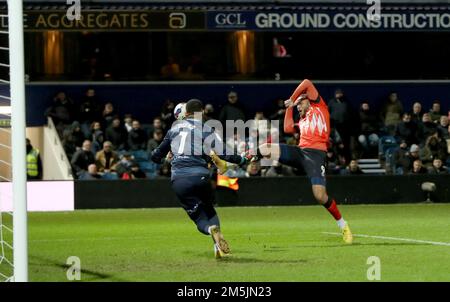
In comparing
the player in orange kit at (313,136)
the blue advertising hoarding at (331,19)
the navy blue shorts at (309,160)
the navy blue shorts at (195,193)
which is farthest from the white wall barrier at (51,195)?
the navy blue shorts at (195,193)

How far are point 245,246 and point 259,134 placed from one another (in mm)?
11111

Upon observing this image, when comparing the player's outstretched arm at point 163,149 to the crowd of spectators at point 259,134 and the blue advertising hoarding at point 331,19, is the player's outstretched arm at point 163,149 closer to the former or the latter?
the crowd of spectators at point 259,134

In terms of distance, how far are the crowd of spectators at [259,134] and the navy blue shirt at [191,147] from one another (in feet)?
37.1

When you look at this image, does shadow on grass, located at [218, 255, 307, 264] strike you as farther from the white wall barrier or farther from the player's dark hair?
the white wall barrier

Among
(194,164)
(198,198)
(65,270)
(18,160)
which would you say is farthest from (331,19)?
(18,160)

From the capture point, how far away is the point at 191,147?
14508mm

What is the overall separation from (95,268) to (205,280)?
1942mm

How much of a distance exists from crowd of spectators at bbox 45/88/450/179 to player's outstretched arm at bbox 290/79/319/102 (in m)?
9.28

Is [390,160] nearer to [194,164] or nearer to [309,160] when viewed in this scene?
[309,160]

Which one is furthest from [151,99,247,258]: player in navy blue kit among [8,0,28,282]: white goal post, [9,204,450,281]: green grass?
[8,0,28,282]: white goal post

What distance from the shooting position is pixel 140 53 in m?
31.3

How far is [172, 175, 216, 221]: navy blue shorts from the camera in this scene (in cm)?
1451

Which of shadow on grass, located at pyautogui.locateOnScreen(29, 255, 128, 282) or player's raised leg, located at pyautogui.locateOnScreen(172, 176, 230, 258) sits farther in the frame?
player's raised leg, located at pyautogui.locateOnScreen(172, 176, 230, 258)
